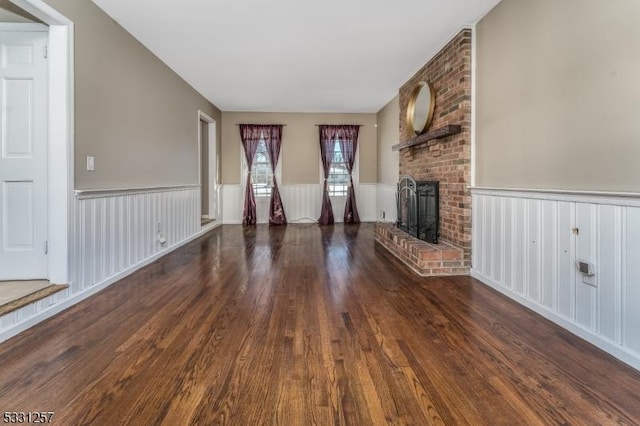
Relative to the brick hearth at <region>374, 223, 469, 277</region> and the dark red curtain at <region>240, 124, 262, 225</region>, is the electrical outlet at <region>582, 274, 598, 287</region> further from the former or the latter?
the dark red curtain at <region>240, 124, 262, 225</region>

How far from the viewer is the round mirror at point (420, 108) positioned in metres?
4.16

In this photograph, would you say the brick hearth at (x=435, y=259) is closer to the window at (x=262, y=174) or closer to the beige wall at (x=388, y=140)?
the beige wall at (x=388, y=140)

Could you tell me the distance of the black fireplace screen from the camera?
3988mm

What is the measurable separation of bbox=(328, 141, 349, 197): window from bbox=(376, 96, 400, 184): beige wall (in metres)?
0.77

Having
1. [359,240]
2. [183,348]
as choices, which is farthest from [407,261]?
[183,348]

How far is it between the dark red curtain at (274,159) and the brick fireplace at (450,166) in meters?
3.62

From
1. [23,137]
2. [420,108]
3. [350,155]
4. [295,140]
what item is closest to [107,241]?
[23,137]

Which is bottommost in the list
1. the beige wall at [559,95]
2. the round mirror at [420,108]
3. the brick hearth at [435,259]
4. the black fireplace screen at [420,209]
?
the brick hearth at [435,259]

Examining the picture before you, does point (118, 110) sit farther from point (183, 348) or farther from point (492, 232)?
point (492, 232)

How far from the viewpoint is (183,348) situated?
1902mm

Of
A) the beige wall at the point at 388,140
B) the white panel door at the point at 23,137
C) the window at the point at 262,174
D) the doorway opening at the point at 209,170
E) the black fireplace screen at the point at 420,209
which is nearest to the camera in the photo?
the white panel door at the point at 23,137

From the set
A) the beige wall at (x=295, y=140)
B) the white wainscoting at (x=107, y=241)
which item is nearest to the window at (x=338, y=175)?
the beige wall at (x=295, y=140)

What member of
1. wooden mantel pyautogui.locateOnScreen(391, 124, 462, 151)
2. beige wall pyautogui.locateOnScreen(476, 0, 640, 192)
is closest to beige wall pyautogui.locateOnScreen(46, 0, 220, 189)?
wooden mantel pyautogui.locateOnScreen(391, 124, 462, 151)

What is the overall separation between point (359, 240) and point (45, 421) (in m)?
4.49
